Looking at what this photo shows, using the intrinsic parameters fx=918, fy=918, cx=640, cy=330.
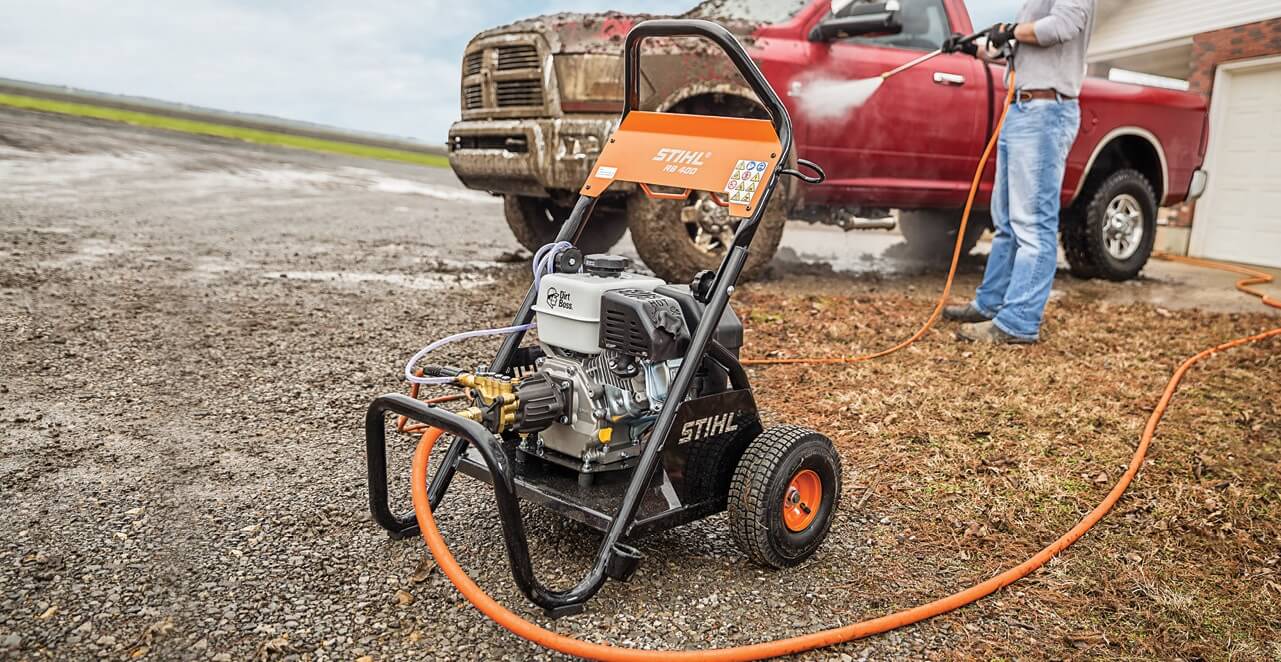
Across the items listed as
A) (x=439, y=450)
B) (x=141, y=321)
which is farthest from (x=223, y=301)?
(x=439, y=450)

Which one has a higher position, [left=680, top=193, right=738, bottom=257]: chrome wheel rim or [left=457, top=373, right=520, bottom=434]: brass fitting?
[left=680, top=193, right=738, bottom=257]: chrome wheel rim

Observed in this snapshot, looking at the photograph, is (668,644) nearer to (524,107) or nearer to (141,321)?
(141,321)

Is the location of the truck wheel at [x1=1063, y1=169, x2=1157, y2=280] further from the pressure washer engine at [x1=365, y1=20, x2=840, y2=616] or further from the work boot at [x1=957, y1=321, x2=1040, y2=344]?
the pressure washer engine at [x1=365, y1=20, x2=840, y2=616]

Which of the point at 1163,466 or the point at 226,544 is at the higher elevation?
the point at 1163,466

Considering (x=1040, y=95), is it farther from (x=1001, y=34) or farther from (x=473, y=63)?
(x=473, y=63)

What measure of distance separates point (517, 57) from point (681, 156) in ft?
11.4

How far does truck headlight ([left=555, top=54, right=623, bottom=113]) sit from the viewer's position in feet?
18.5

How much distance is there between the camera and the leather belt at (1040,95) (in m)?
5.02

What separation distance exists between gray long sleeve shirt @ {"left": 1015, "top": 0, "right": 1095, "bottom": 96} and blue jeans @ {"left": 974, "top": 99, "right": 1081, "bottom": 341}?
11cm

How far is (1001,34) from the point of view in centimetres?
516

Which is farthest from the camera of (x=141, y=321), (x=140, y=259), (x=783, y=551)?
(x=140, y=259)

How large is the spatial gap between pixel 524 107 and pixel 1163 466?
4.12m

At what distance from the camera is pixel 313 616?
7.26 feet

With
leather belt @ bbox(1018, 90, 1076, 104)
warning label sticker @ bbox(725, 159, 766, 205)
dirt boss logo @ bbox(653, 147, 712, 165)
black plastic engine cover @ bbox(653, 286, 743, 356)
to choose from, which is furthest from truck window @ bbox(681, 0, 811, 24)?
black plastic engine cover @ bbox(653, 286, 743, 356)
